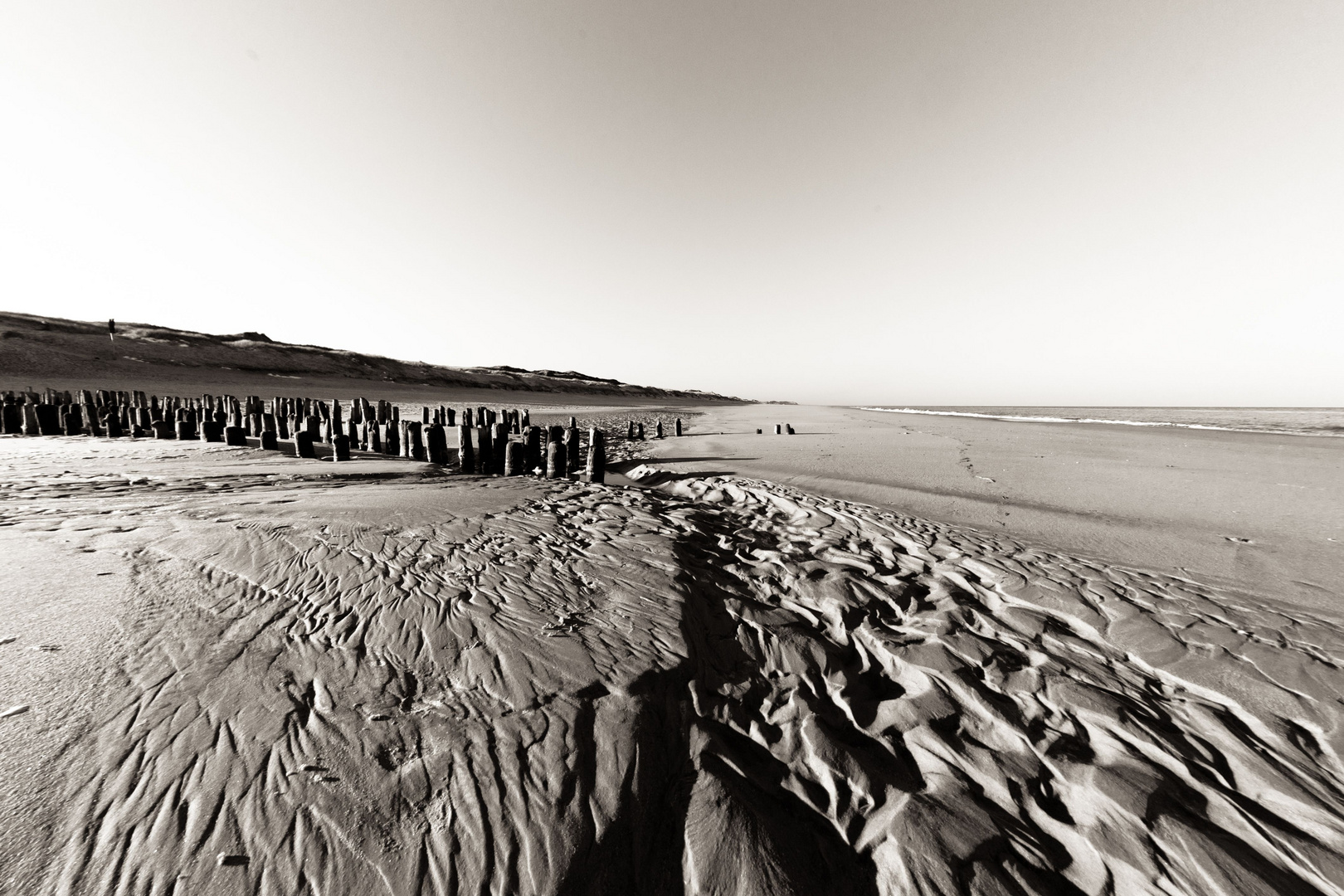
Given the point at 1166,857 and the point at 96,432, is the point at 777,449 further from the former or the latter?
the point at 96,432

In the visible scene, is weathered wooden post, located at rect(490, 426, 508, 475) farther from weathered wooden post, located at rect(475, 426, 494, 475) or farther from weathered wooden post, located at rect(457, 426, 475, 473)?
weathered wooden post, located at rect(457, 426, 475, 473)

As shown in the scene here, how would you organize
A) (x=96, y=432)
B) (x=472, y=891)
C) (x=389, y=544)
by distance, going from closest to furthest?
(x=472, y=891)
(x=389, y=544)
(x=96, y=432)

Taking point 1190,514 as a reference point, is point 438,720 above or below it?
below

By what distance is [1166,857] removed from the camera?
1709mm

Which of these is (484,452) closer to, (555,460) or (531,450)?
(531,450)

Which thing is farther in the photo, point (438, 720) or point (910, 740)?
point (910, 740)

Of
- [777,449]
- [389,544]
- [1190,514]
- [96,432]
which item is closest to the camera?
[389,544]

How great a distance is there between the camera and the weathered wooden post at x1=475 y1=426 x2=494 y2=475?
753 cm

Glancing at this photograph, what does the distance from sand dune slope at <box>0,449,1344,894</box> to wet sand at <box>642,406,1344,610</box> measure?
1.10 meters

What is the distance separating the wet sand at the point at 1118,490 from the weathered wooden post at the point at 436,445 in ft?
13.2

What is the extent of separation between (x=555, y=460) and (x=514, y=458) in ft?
2.12

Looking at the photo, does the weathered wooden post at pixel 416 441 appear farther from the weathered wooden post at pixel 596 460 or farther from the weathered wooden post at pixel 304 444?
the weathered wooden post at pixel 596 460

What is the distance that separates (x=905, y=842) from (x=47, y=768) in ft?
10.4

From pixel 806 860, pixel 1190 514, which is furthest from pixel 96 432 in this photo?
pixel 1190 514
